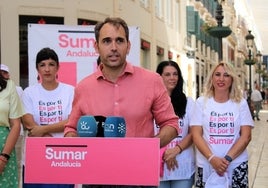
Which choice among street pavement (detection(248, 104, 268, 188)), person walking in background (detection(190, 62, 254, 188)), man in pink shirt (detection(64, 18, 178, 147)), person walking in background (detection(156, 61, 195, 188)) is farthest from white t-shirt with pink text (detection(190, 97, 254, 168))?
street pavement (detection(248, 104, 268, 188))

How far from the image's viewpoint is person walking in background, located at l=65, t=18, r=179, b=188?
115 inches

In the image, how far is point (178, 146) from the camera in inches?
189

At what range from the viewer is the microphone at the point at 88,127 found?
274cm

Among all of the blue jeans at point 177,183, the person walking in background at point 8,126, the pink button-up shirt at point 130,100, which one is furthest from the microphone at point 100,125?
the blue jeans at point 177,183

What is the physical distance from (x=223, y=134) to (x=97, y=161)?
7.11 feet

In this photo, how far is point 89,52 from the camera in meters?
6.81

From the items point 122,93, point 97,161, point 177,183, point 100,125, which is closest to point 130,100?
point 122,93

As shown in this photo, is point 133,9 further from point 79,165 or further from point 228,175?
point 79,165

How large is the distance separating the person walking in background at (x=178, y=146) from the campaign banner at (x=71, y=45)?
1.81 meters

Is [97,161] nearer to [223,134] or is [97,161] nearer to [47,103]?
[223,134]

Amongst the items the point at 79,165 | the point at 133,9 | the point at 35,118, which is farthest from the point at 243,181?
the point at 133,9

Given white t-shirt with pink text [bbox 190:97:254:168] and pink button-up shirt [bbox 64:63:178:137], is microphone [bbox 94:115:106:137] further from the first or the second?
white t-shirt with pink text [bbox 190:97:254:168]

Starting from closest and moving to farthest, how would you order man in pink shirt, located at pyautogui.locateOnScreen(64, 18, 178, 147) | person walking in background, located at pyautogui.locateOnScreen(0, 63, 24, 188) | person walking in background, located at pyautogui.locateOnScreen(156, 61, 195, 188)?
man in pink shirt, located at pyautogui.locateOnScreen(64, 18, 178, 147) < person walking in background, located at pyautogui.locateOnScreen(0, 63, 24, 188) < person walking in background, located at pyautogui.locateOnScreen(156, 61, 195, 188)

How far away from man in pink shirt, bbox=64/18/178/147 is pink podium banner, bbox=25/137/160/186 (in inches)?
9.7
